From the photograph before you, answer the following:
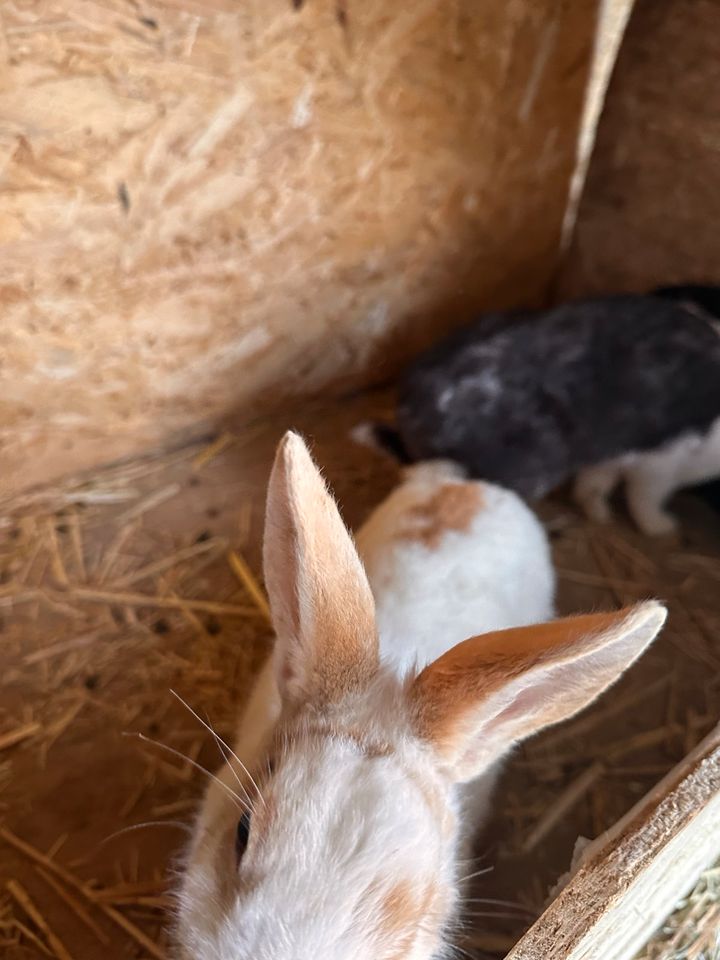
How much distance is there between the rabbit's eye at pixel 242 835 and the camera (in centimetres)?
119

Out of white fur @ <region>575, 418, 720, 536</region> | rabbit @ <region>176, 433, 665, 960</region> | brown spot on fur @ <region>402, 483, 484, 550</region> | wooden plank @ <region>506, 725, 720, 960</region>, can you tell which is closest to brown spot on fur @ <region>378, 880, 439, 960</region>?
rabbit @ <region>176, 433, 665, 960</region>

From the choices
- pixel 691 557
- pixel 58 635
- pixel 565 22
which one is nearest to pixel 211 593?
pixel 58 635

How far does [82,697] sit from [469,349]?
1.59 metres

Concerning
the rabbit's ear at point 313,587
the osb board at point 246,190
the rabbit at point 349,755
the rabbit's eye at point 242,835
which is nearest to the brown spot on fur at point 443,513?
the rabbit at point 349,755

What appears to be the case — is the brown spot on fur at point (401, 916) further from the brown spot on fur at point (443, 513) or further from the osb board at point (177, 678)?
the brown spot on fur at point (443, 513)

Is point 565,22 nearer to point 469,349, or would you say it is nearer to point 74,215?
point 469,349

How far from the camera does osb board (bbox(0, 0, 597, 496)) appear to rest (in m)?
2.07

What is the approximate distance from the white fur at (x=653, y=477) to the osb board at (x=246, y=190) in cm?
96

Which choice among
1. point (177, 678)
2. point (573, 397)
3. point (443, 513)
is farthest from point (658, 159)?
point (177, 678)

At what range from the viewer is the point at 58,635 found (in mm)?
2355

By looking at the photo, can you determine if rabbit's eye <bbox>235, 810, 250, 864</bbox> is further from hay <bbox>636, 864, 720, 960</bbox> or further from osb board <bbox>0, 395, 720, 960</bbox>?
hay <bbox>636, 864, 720, 960</bbox>

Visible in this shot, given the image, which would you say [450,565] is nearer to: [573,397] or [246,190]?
[573,397]

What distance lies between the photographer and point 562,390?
247cm

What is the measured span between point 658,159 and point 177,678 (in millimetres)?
2475
